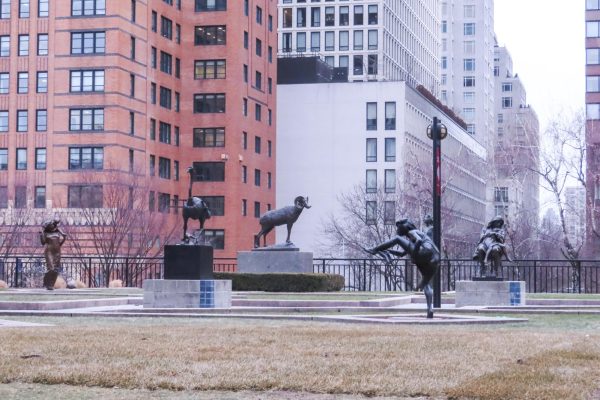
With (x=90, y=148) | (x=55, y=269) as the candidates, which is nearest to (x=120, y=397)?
(x=55, y=269)

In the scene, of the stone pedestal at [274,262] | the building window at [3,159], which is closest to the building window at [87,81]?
the building window at [3,159]

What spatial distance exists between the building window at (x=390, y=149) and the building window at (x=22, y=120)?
32.0 metres

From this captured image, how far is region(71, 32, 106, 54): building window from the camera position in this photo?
7700 cm

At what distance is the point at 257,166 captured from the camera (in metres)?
90.3

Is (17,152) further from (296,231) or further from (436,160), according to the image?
(436,160)

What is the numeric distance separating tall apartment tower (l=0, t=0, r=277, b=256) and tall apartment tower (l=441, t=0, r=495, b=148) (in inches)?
3070

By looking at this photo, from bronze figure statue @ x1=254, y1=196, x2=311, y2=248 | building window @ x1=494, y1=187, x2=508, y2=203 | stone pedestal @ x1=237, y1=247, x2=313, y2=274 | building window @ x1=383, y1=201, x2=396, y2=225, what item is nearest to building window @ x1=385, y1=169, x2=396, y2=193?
building window @ x1=494, y1=187, x2=508, y2=203

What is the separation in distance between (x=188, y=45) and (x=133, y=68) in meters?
9.26

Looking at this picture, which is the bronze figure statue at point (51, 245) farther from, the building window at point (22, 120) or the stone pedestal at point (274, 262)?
the building window at point (22, 120)

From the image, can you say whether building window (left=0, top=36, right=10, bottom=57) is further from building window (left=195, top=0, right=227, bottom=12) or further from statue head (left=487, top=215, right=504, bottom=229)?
statue head (left=487, top=215, right=504, bottom=229)

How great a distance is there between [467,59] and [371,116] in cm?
7490

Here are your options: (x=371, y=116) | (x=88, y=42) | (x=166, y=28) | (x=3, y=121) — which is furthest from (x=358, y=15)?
(x=3, y=121)

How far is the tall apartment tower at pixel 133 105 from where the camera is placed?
76.6 meters

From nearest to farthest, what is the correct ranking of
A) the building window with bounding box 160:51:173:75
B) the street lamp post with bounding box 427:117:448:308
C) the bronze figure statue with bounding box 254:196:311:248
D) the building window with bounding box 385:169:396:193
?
the street lamp post with bounding box 427:117:448:308 → the bronze figure statue with bounding box 254:196:311:248 → the building window with bounding box 160:51:173:75 → the building window with bounding box 385:169:396:193
